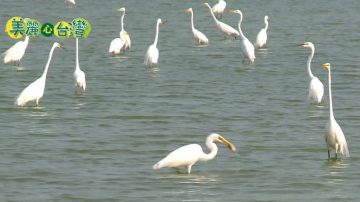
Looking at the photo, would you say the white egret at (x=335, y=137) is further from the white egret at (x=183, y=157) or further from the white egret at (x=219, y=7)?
the white egret at (x=219, y=7)

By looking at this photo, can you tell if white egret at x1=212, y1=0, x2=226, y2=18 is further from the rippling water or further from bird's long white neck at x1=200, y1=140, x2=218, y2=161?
bird's long white neck at x1=200, y1=140, x2=218, y2=161

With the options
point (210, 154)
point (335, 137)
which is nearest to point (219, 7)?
point (335, 137)

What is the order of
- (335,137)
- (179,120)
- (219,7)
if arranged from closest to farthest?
(335,137) → (179,120) → (219,7)

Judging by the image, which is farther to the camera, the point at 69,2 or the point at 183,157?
the point at 69,2

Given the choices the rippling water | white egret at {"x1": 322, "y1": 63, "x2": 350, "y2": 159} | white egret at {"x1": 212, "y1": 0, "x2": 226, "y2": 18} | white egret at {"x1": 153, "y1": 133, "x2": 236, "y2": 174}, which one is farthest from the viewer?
white egret at {"x1": 212, "y1": 0, "x2": 226, "y2": 18}

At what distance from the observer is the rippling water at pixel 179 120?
656 inches

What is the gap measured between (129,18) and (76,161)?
28.0m

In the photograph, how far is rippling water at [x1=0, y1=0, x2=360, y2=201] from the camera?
1667 centimetres

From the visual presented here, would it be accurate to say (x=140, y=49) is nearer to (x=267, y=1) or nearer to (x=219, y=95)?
(x=219, y=95)

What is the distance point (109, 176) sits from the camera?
17203 millimetres

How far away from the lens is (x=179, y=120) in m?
23.0

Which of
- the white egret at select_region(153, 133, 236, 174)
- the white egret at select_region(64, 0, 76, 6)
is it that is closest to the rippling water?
the white egret at select_region(153, 133, 236, 174)

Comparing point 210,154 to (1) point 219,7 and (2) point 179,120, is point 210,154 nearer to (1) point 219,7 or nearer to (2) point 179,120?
(2) point 179,120

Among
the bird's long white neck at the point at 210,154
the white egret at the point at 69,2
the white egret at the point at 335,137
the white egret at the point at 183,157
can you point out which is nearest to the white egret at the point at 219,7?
the white egret at the point at 69,2
